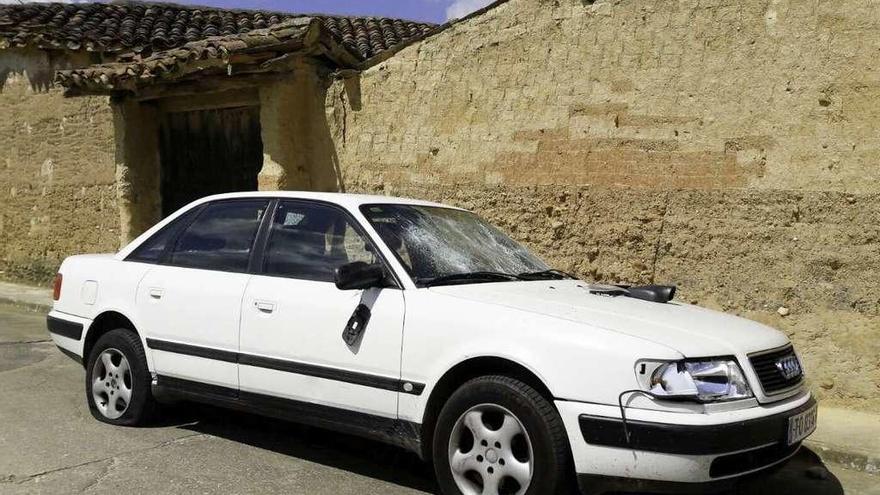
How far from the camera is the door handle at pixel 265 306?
14.5 feet

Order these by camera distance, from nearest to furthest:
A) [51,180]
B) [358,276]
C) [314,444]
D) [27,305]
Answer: [358,276] < [314,444] < [27,305] < [51,180]

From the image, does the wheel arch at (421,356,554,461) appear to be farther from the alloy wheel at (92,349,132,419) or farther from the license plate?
the alloy wheel at (92,349,132,419)

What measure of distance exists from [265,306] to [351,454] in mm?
1117

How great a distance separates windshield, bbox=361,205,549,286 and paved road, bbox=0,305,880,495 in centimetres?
116

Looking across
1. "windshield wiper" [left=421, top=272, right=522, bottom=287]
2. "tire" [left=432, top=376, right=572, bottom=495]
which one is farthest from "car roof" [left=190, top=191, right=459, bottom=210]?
"tire" [left=432, top=376, right=572, bottom=495]

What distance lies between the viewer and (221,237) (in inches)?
196

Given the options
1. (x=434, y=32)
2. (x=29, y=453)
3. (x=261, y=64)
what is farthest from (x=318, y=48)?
(x=29, y=453)

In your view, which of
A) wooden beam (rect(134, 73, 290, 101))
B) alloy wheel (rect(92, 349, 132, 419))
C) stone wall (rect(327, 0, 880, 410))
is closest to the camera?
alloy wheel (rect(92, 349, 132, 419))

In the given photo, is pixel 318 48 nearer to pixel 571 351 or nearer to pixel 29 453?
pixel 29 453

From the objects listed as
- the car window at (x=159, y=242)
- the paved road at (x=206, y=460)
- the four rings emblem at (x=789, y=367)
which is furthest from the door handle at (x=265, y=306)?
the four rings emblem at (x=789, y=367)

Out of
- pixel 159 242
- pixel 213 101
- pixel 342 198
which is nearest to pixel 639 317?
pixel 342 198

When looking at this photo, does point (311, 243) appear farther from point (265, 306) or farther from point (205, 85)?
point (205, 85)

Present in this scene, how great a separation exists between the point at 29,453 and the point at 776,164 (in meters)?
5.39

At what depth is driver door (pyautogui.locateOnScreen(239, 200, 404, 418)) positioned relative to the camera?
4.01m
